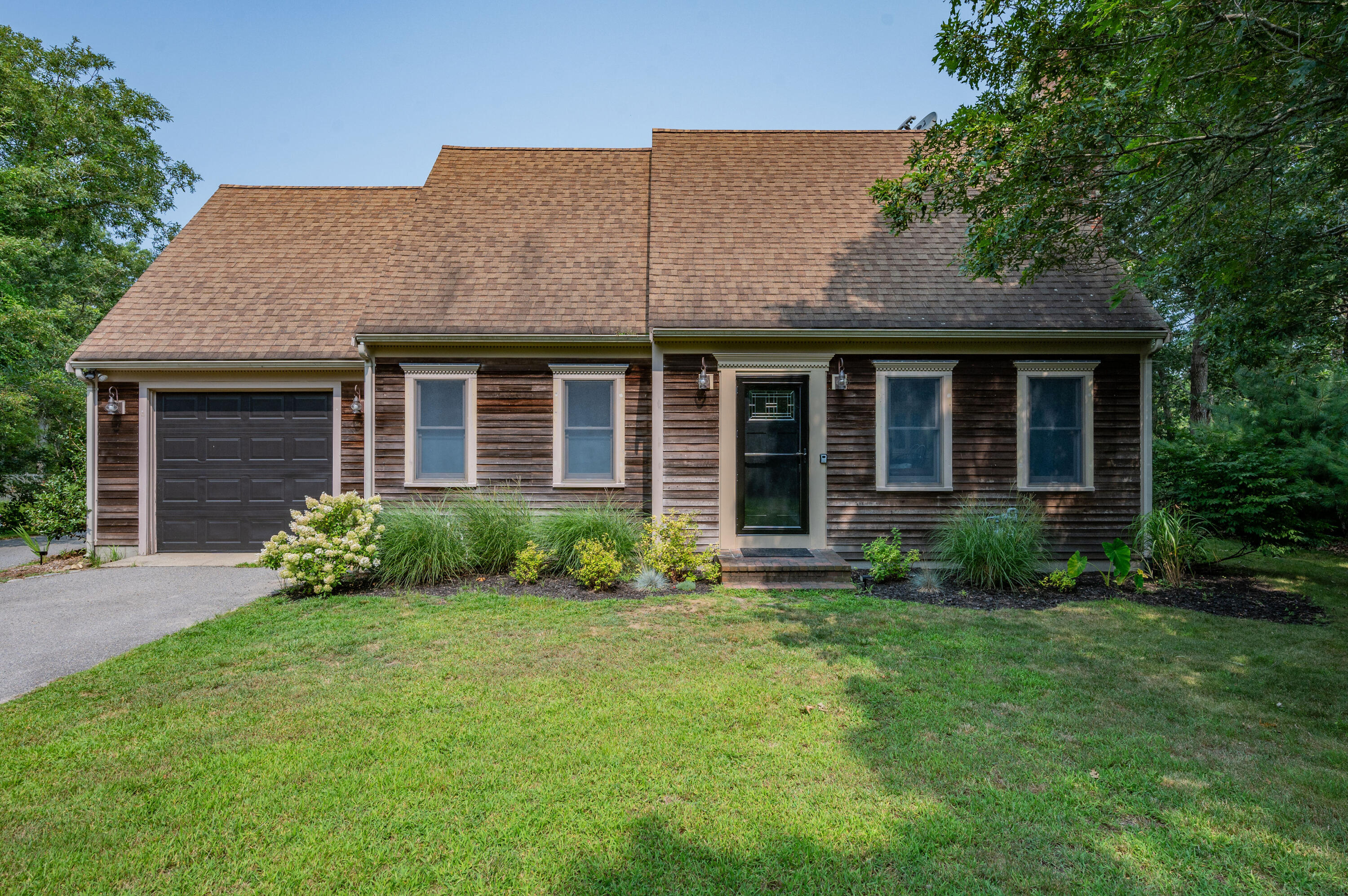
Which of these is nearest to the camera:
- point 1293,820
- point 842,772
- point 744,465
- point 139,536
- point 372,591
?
point 1293,820

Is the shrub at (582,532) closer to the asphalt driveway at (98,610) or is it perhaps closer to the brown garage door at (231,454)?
the asphalt driveway at (98,610)

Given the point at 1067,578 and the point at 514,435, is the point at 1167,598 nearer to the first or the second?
the point at 1067,578

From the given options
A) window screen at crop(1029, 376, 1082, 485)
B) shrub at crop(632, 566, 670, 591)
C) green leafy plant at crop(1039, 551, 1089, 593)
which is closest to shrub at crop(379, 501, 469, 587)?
shrub at crop(632, 566, 670, 591)

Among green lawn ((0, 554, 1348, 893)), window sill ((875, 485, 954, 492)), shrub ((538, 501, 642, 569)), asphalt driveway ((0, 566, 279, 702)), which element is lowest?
asphalt driveway ((0, 566, 279, 702))

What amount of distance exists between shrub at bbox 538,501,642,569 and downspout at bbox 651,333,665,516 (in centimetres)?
59

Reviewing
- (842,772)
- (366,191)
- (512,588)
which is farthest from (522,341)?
(842,772)

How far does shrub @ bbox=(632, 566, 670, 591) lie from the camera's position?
663 centimetres

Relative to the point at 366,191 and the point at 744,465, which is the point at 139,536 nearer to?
the point at 366,191

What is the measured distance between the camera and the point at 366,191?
11.2 m

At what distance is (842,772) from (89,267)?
2292 centimetres

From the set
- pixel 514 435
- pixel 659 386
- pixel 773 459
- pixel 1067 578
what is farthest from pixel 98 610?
pixel 1067 578

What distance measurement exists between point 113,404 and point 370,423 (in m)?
3.84

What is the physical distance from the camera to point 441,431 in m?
8.34

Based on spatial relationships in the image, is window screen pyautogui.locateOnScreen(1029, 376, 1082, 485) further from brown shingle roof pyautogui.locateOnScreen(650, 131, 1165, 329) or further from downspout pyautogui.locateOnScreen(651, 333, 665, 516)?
downspout pyautogui.locateOnScreen(651, 333, 665, 516)
